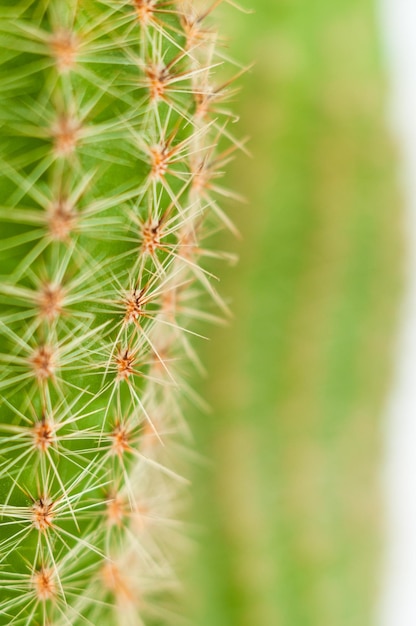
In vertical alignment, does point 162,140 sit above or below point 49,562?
above

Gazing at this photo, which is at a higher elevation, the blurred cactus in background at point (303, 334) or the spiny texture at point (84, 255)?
the blurred cactus in background at point (303, 334)

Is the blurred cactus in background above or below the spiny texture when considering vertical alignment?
above

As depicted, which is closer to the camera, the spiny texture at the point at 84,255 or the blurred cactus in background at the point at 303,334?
the spiny texture at the point at 84,255

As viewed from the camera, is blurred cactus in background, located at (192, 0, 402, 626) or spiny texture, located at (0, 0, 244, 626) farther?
blurred cactus in background, located at (192, 0, 402, 626)

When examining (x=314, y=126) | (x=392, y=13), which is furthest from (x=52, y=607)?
(x=392, y=13)

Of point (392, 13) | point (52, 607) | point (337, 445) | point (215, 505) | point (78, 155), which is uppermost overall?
point (392, 13)

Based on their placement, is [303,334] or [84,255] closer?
[84,255]

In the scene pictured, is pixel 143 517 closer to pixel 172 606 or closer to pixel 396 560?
pixel 172 606

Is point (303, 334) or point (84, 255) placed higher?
point (303, 334)
